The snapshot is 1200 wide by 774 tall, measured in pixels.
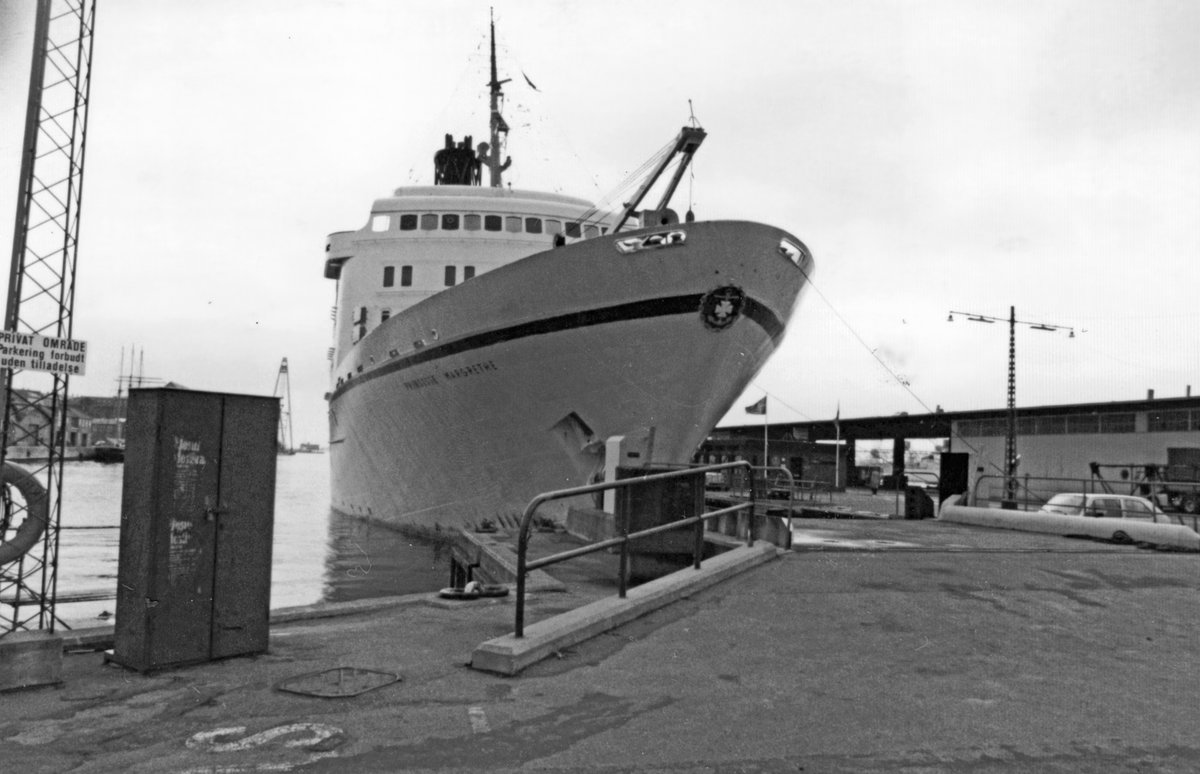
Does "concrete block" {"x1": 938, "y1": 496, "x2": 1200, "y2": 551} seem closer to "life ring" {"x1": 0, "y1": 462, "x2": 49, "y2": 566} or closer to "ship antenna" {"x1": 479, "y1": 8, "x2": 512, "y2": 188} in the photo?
"life ring" {"x1": 0, "y1": 462, "x2": 49, "y2": 566}

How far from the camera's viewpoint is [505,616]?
19.9 ft

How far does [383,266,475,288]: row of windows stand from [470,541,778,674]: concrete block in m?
14.2

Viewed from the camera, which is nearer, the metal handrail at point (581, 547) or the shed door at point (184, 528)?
the shed door at point (184, 528)

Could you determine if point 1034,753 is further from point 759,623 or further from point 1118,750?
point 759,623

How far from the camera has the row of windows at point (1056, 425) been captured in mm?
41938

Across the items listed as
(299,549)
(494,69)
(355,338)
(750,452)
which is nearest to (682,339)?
(355,338)

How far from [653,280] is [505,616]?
8322 millimetres

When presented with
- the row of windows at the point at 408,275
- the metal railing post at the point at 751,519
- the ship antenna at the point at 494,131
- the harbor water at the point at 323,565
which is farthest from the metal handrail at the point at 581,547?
the ship antenna at the point at 494,131

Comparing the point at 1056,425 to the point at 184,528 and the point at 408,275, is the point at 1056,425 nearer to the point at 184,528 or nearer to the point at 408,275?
the point at 408,275

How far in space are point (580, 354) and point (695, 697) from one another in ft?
33.5

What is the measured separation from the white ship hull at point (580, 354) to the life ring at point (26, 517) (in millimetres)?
9852

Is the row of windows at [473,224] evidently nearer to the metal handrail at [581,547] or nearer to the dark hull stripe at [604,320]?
the dark hull stripe at [604,320]

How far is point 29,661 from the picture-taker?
Result: 13.6 feet

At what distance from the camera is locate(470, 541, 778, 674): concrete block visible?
454 centimetres
